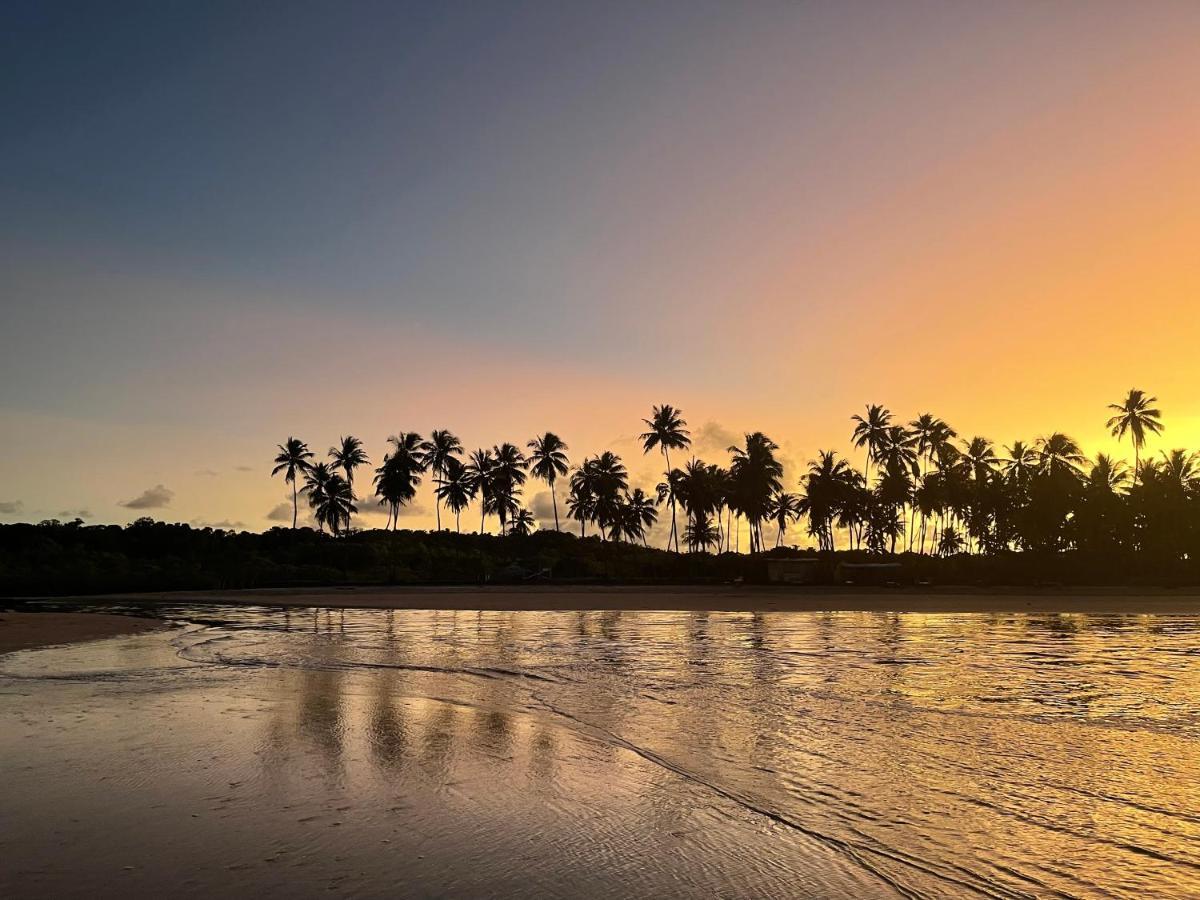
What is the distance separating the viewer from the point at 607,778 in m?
7.75

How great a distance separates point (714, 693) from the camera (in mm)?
12938

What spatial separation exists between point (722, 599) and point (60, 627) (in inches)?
1267

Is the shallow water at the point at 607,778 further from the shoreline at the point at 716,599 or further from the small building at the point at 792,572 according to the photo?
the small building at the point at 792,572

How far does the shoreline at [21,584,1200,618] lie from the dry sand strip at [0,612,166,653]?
1161 centimetres

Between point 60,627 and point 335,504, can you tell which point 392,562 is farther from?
point 60,627

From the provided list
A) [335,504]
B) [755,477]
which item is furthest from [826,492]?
[335,504]

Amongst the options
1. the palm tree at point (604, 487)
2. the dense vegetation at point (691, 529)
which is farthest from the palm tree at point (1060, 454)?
the palm tree at point (604, 487)

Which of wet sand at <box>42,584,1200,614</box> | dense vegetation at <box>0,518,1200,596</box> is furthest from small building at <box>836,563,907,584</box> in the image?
wet sand at <box>42,584,1200,614</box>

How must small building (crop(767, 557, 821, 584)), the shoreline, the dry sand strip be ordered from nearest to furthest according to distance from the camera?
the dry sand strip
the shoreline
small building (crop(767, 557, 821, 584))

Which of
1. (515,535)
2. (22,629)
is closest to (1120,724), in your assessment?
(22,629)

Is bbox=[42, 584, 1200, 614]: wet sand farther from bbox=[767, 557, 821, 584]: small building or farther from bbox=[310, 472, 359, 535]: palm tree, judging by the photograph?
bbox=[310, 472, 359, 535]: palm tree

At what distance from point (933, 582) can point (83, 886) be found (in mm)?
68978

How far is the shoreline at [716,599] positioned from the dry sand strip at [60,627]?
38.1ft

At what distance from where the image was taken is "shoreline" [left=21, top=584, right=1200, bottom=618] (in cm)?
3994
